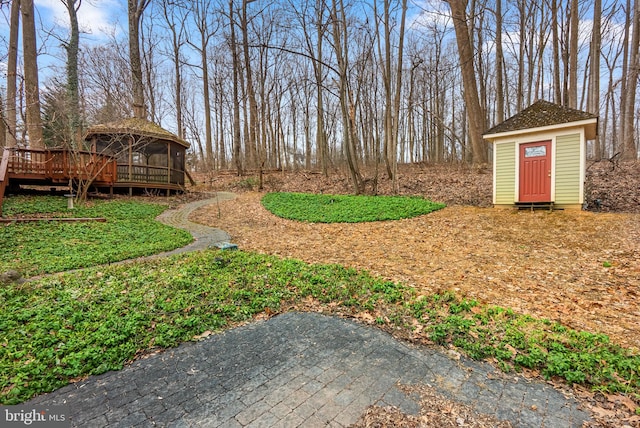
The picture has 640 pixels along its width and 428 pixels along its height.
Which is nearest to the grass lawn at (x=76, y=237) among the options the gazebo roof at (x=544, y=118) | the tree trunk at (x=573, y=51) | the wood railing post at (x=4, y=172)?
the wood railing post at (x=4, y=172)

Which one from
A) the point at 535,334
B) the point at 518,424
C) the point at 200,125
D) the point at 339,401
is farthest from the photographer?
the point at 200,125

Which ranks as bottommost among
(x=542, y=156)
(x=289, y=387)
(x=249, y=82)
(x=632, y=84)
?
(x=289, y=387)

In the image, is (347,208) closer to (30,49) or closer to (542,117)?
(542,117)

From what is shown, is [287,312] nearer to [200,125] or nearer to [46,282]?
[46,282]

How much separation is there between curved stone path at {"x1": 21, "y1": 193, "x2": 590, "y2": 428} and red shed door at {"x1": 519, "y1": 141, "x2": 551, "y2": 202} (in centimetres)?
881

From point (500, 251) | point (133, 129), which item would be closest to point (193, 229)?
point (133, 129)

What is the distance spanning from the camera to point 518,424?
6.50 ft

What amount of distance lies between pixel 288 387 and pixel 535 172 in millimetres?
10342

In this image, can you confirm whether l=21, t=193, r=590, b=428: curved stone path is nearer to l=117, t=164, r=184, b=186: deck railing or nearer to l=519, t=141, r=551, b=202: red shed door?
l=519, t=141, r=551, b=202: red shed door

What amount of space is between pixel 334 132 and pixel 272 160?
19.7 feet

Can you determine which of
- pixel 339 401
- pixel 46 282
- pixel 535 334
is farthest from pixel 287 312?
pixel 46 282

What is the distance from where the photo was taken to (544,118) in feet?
30.6

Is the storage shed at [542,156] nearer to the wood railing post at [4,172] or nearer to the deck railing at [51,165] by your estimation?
the deck railing at [51,165]

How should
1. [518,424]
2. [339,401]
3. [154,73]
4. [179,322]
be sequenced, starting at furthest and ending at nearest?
[154,73], [179,322], [339,401], [518,424]
